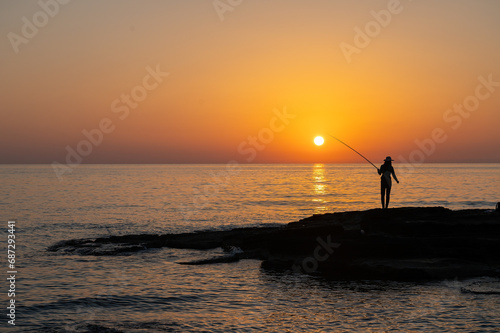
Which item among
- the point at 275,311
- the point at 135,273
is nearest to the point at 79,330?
the point at 275,311

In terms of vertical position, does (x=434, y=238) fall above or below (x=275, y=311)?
above

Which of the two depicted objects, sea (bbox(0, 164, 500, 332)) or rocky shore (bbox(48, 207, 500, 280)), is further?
rocky shore (bbox(48, 207, 500, 280))

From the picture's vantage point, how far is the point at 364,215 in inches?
854

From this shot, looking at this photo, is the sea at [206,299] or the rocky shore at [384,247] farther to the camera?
the rocky shore at [384,247]

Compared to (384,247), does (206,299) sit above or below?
below

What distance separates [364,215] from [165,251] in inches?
393

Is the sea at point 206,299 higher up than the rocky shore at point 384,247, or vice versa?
the rocky shore at point 384,247

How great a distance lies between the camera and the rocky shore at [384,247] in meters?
16.6

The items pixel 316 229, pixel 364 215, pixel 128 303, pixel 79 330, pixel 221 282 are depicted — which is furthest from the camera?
pixel 364 215

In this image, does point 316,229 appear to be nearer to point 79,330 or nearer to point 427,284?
point 427,284

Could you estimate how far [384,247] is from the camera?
17.7 meters

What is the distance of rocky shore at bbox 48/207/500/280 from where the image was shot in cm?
1656

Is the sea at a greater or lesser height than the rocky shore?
lesser

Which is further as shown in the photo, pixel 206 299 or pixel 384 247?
pixel 384 247
